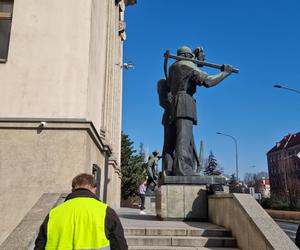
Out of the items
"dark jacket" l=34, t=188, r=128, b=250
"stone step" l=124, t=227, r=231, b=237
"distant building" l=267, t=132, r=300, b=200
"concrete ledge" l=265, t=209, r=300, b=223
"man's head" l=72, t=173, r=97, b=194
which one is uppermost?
"distant building" l=267, t=132, r=300, b=200

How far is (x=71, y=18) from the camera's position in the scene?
10.6 metres

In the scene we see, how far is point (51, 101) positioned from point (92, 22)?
114 inches

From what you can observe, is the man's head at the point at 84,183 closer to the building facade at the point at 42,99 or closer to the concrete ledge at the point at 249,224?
the concrete ledge at the point at 249,224

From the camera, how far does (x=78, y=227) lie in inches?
114

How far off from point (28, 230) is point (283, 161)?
9693 cm

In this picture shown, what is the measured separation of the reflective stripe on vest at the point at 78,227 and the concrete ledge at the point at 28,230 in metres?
2.35

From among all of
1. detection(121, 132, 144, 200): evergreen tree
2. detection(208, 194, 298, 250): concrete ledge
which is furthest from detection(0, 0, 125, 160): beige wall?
detection(121, 132, 144, 200): evergreen tree

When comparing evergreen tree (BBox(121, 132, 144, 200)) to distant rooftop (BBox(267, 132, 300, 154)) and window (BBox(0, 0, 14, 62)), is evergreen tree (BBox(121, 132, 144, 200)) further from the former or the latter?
distant rooftop (BBox(267, 132, 300, 154))

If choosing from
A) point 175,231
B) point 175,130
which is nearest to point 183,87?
point 175,130

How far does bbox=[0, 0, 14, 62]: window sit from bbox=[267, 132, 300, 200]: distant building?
266 feet

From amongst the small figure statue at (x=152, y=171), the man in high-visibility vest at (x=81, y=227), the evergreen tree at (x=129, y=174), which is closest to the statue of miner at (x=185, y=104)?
the man in high-visibility vest at (x=81, y=227)

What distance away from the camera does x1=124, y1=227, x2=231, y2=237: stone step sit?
23.8ft

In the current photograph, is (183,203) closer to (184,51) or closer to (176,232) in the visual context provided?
(176,232)

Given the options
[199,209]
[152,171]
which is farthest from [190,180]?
[152,171]
